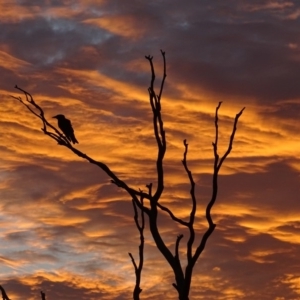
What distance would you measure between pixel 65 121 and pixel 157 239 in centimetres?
1296

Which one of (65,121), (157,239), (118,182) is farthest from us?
(65,121)

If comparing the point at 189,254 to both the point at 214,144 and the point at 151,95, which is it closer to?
the point at 214,144

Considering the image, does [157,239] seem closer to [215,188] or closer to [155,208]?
[155,208]

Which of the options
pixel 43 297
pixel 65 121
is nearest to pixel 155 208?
pixel 43 297

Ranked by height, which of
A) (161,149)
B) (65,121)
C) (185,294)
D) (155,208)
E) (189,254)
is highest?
(65,121)

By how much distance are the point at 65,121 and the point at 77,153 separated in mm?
11902

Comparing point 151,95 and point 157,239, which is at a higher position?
point 151,95

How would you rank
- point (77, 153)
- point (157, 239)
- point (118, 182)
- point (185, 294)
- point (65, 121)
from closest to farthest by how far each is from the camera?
point (185, 294), point (157, 239), point (118, 182), point (77, 153), point (65, 121)

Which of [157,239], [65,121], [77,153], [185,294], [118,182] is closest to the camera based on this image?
[185,294]

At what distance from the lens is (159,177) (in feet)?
19.9

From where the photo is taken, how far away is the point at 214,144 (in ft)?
21.0

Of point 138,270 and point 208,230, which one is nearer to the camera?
point 208,230

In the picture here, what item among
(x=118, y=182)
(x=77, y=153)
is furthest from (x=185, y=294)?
(x=77, y=153)

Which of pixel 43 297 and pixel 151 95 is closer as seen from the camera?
pixel 43 297
